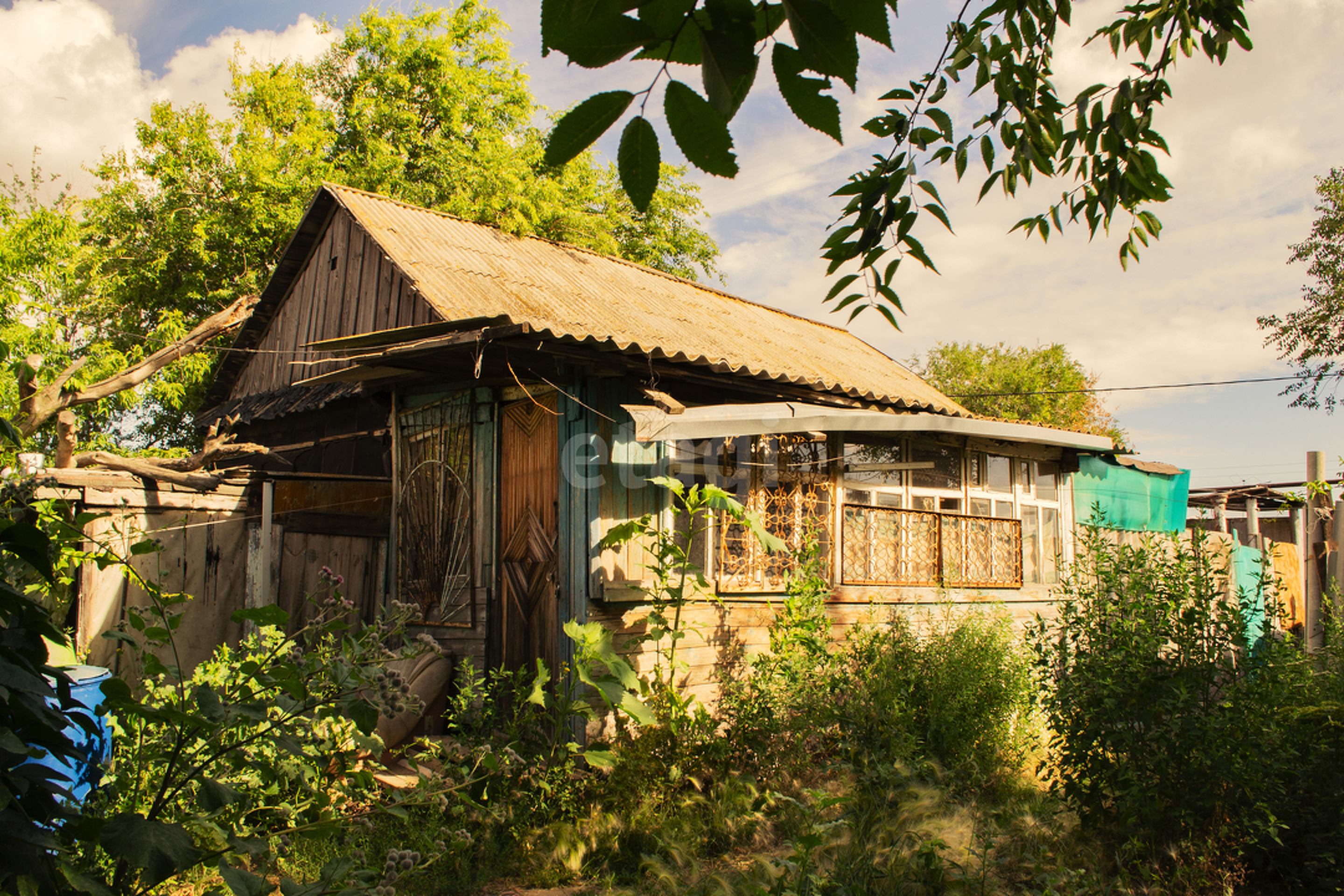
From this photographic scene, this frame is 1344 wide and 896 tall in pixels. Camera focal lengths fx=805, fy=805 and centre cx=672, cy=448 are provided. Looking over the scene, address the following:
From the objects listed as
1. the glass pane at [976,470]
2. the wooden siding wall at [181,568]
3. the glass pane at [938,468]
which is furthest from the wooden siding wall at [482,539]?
the glass pane at [976,470]

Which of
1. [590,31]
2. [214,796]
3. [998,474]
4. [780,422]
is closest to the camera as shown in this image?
[590,31]

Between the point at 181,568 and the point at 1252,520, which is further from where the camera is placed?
the point at 1252,520

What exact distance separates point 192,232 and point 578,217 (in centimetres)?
733

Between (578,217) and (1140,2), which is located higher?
(578,217)

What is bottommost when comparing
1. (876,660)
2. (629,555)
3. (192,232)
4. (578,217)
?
(876,660)

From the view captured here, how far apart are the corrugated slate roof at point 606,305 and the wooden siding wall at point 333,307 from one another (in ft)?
1.42

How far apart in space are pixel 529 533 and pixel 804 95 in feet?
18.2

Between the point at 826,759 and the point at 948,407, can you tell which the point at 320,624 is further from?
the point at 948,407

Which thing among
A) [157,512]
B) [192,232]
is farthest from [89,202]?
[157,512]

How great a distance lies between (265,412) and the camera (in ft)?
34.7

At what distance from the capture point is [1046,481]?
34.5 feet

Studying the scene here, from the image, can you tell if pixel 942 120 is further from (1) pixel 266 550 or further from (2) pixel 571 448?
(1) pixel 266 550

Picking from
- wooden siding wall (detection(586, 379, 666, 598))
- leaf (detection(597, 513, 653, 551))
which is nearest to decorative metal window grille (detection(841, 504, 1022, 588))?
wooden siding wall (detection(586, 379, 666, 598))

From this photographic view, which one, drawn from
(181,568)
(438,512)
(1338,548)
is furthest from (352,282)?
(1338,548)
